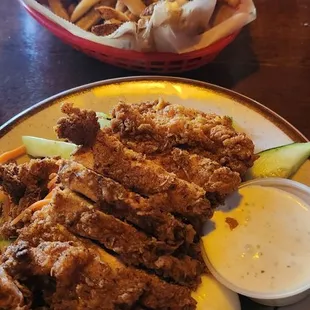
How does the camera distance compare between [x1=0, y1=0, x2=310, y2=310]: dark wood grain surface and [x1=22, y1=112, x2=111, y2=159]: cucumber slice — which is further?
[x1=0, y1=0, x2=310, y2=310]: dark wood grain surface

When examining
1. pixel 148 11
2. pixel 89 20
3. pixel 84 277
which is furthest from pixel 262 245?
pixel 89 20

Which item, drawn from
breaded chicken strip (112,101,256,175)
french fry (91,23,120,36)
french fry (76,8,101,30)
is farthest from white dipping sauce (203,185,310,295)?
french fry (76,8,101,30)

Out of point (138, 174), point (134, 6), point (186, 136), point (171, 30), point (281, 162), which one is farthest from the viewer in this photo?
point (134, 6)

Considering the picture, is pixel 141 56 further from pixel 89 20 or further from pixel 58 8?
pixel 58 8

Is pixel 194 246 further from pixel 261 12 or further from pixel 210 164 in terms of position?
pixel 261 12

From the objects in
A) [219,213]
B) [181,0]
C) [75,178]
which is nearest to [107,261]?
[75,178]

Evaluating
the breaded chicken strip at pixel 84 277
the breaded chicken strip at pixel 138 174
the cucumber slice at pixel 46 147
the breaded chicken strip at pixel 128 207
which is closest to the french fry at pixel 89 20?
the cucumber slice at pixel 46 147

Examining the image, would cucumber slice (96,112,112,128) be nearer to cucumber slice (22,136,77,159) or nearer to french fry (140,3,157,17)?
cucumber slice (22,136,77,159)
